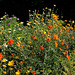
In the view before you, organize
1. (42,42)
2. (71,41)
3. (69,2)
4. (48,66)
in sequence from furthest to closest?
(69,2), (71,41), (42,42), (48,66)

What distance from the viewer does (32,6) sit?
5.77m

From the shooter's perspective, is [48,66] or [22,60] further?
[22,60]

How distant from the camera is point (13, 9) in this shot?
588cm

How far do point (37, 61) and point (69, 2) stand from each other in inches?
141

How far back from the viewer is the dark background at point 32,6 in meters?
5.55

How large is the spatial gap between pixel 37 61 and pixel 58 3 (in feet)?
12.0

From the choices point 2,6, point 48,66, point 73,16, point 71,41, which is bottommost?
point 48,66

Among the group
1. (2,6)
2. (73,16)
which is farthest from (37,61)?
(2,6)

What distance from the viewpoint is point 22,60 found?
8.57 feet

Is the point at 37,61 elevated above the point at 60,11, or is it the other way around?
the point at 60,11

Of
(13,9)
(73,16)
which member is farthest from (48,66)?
(13,9)

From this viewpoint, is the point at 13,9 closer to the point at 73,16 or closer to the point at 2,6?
the point at 2,6

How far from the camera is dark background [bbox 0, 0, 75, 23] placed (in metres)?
5.55

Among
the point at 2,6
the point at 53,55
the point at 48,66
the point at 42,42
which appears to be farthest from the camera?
the point at 2,6
